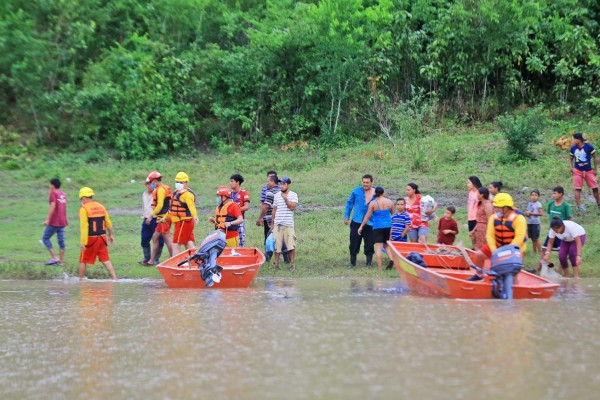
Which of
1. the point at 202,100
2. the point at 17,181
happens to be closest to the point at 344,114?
the point at 202,100

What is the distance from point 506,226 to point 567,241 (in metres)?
2.63

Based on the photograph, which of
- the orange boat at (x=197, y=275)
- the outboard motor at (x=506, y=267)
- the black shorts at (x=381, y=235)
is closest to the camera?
the outboard motor at (x=506, y=267)

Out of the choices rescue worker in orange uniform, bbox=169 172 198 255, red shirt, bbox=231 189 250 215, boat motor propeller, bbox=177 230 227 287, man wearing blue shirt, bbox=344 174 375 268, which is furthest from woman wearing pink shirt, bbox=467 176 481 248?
rescue worker in orange uniform, bbox=169 172 198 255

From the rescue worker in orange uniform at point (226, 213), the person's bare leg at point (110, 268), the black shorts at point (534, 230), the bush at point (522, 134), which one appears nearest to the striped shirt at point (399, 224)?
the black shorts at point (534, 230)

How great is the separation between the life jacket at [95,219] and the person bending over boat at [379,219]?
4465 millimetres

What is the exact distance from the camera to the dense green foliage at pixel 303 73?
2655cm

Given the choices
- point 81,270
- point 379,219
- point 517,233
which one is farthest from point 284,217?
point 517,233

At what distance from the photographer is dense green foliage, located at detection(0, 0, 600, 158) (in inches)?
1045

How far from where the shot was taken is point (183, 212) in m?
16.1

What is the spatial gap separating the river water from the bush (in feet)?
28.3

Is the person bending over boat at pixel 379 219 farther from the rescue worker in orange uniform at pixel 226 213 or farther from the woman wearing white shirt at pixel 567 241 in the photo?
the woman wearing white shirt at pixel 567 241

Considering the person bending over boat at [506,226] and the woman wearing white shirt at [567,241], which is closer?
the person bending over boat at [506,226]

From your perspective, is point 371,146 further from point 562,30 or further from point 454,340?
point 454,340

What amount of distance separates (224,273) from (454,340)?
517cm
